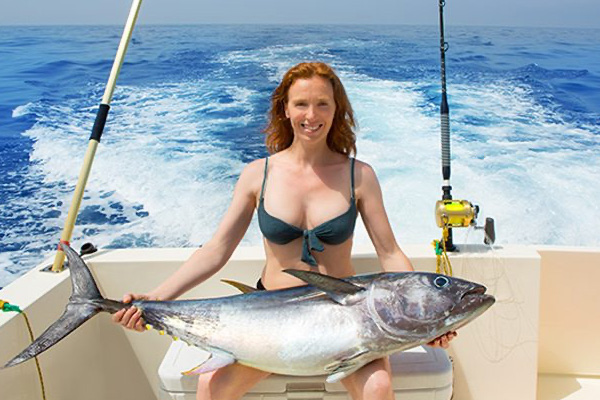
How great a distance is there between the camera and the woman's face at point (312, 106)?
1887mm

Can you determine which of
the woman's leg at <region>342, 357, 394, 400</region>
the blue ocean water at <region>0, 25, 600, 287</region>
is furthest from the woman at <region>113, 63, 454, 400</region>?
the blue ocean water at <region>0, 25, 600, 287</region>

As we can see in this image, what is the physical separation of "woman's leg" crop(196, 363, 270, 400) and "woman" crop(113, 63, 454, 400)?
0.96ft

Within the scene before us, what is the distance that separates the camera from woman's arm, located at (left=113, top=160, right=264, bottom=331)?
6.15 feet

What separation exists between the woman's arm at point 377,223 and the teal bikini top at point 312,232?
6cm

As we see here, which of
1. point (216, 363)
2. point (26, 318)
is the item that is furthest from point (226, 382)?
point (26, 318)

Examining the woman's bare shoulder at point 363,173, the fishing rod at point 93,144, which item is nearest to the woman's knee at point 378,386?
the woman's bare shoulder at point 363,173

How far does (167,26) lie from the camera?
18.2 metres

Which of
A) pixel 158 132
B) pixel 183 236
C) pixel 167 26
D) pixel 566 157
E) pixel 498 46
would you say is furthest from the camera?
pixel 167 26

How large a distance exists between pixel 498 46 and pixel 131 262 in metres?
12.6

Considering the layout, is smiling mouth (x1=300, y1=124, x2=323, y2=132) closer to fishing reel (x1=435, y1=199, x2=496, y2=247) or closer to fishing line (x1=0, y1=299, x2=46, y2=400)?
fishing reel (x1=435, y1=199, x2=496, y2=247)

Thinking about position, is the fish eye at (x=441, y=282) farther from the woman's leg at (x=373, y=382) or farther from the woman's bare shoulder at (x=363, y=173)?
the woman's bare shoulder at (x=363, y=173)

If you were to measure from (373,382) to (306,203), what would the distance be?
612 mm

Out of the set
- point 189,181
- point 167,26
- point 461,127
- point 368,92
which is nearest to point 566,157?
point 461,127

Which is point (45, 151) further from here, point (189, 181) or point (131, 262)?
point (131, 262)
